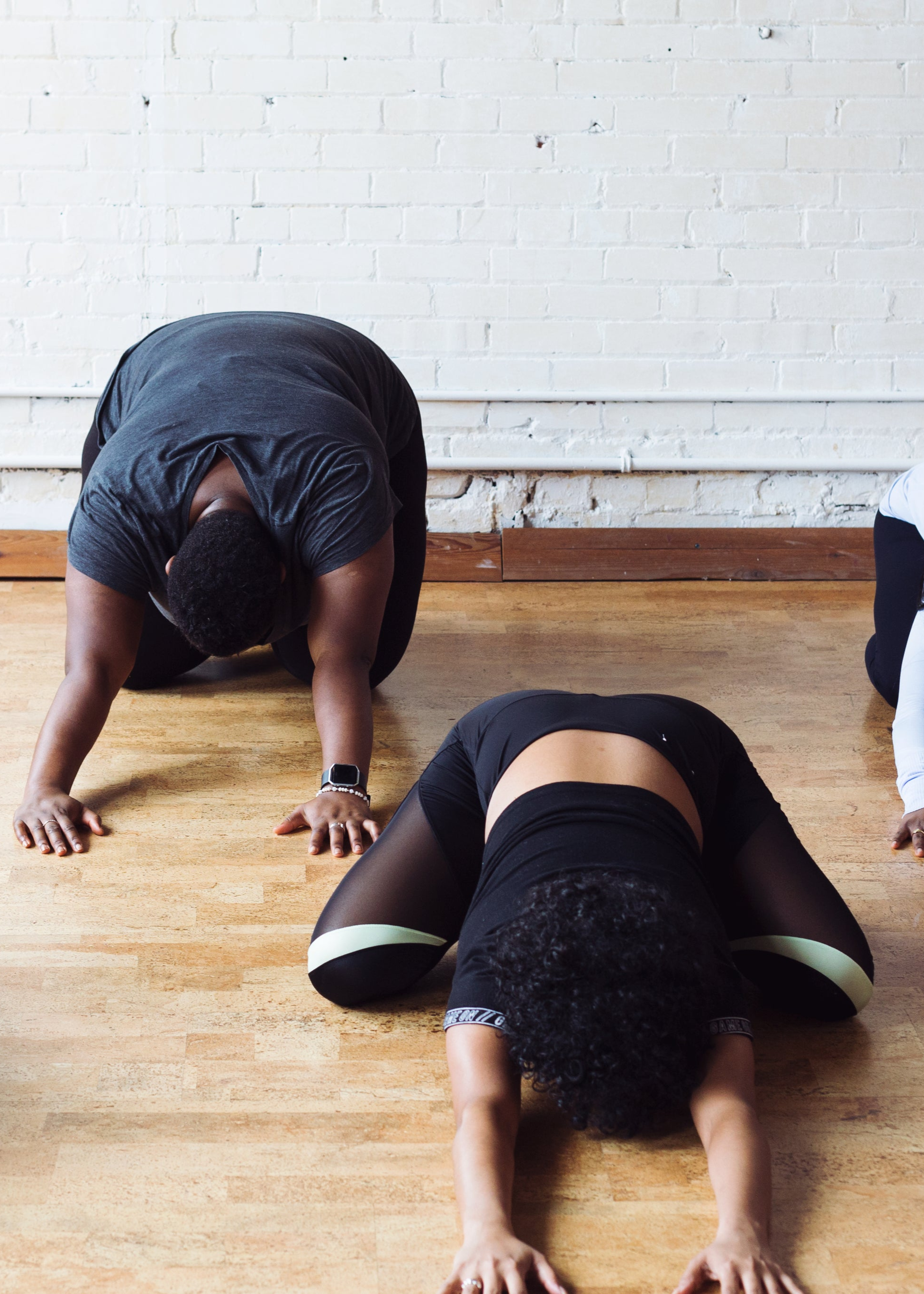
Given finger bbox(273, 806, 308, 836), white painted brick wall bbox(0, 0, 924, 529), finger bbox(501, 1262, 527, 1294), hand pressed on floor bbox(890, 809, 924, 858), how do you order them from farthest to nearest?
white painted brick wall bbox(0, 0, 924, 529), finger bbox(273, 806, 308, 836), hand pressed on floor bbox(890, 809, 924, 858), finger bbox(501, 1262, 527, 1294)

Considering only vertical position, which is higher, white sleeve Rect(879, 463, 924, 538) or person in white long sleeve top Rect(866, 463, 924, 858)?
white sleeve Rect(879, 463, 924, 538)

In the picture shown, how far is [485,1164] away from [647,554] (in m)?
2.46

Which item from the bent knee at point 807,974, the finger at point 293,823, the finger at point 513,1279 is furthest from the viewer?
the finger at point 293,823

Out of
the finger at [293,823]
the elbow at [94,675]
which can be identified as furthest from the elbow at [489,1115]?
the elbow at [94,675]

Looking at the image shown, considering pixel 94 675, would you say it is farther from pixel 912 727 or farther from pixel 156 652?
pixel 912 727

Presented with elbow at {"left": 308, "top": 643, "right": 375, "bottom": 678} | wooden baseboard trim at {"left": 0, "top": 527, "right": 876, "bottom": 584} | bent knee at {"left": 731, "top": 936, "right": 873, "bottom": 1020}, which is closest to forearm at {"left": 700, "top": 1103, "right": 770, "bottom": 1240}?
bent knee at {"left": 731, "top": 936, "right": 873, "bottom": 1020}

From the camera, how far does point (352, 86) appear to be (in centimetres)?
324

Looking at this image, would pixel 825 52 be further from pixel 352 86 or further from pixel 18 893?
pixel 18 893

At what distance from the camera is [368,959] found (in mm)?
1684

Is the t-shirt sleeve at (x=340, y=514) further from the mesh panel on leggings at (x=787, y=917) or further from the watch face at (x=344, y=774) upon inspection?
the mesh panel on leggings at (x=787, y=917)

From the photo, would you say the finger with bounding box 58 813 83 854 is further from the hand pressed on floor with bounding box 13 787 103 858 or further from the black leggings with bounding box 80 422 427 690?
the black leggings with bounding box 80 422 427 690

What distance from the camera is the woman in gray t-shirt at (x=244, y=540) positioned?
2.09 metres

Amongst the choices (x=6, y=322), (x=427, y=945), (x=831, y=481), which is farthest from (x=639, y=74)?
(x=427, y=945)

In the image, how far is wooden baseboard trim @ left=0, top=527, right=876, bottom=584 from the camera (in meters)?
3.55
